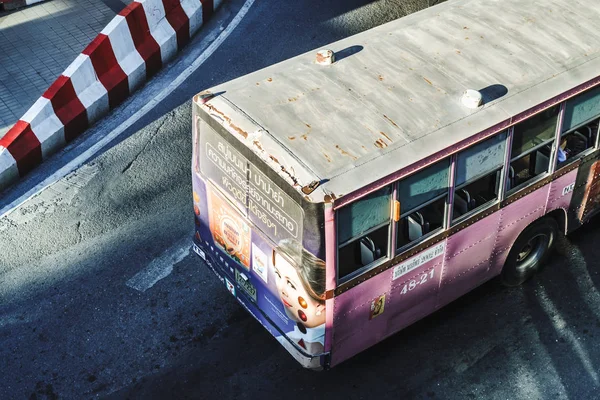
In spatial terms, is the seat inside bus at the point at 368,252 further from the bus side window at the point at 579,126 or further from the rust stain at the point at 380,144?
the bus side window at the point at 579,126

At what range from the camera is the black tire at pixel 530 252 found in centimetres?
826

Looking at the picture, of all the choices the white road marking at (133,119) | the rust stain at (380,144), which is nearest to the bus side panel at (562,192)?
the rust stain at (380,144)

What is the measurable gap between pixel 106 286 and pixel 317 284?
2995 mm

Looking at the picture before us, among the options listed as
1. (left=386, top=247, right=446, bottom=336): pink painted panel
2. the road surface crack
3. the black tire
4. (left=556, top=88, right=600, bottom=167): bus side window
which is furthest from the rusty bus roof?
the road surface crack

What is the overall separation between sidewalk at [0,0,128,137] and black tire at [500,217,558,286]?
666cm

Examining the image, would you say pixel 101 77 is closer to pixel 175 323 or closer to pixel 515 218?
pixel 175 323

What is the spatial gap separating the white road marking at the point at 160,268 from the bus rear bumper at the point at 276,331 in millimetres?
773

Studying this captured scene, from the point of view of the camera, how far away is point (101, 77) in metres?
10.9

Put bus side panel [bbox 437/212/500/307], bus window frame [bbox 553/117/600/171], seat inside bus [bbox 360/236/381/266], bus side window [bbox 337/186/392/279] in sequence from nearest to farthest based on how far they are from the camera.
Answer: bus side window [bbox 337/186/392/279]
seat inside bus [bbox 360/236/381/266]
bus side panel [bbox 437/212/500/307]
bus window frame [bbox 553/117/600/171]

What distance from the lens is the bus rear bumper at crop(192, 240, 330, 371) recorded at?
279 inches

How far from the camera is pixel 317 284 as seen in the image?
6.50 metres

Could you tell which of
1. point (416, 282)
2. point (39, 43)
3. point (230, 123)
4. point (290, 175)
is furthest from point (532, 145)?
point (39, 43)

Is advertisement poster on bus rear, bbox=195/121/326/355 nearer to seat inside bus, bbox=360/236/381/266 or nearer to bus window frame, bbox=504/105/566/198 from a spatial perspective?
seat inside bus, bbox=360/236/381/266

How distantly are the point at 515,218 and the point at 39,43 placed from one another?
315 inches
